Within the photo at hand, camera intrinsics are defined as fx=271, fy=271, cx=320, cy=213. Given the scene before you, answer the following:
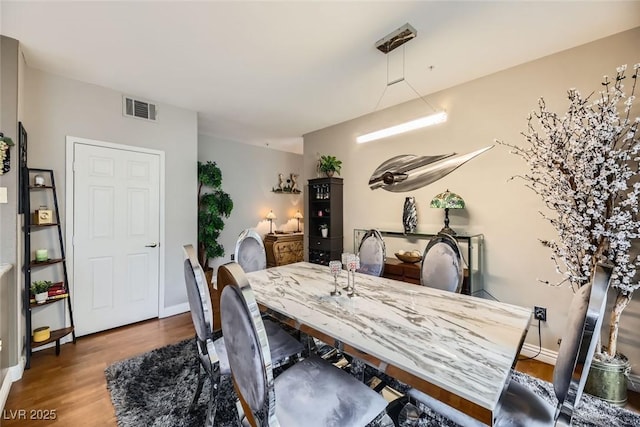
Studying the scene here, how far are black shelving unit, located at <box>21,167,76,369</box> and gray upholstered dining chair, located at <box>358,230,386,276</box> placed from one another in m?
2.94

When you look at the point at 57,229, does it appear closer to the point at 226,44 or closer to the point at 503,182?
the point at 226,44

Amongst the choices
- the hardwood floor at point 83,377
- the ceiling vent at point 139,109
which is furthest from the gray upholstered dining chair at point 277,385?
the ceiling vent at point 139,109

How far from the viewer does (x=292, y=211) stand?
A: 6.61 m

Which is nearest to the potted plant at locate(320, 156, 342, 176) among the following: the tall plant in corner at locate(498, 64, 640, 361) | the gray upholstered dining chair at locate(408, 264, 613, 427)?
the tall plant in corner at locate(498, 64, 640, 361)

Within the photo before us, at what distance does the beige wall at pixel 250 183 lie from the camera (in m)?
5.41

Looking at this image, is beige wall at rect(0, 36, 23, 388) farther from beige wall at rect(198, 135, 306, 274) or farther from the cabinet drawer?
the cabinet drawer

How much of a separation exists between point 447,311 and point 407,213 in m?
1.93

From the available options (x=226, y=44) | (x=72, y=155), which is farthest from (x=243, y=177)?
(x=226, y=44)

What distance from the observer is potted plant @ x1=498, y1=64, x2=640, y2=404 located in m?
1.81

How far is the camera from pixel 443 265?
2.18m

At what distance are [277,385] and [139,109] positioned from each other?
3.48 meters

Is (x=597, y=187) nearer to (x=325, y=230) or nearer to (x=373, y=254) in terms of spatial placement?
(x=373, y=254)

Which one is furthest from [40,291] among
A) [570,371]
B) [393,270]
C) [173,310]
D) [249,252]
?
[570,371]

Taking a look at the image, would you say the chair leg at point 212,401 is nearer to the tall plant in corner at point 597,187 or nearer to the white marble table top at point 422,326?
the white marble table top at point 422,326
